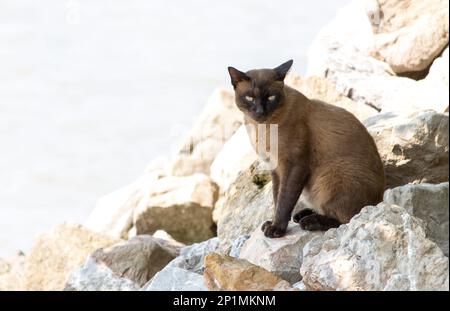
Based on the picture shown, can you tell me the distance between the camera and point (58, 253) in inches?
386

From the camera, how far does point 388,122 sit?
7508mm

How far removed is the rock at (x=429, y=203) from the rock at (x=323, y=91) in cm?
323

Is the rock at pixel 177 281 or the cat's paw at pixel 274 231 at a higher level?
the cat's paw at pixel 274 231

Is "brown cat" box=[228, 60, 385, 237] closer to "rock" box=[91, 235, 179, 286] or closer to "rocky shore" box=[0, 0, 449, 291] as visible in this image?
"rocky shore" box=[0, 0, 449, 291]

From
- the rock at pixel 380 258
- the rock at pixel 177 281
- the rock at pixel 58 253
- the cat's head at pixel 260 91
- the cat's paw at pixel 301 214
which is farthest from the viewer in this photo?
the rock at pixel 58 253

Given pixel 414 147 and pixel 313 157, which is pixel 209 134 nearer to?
pixel 414 147

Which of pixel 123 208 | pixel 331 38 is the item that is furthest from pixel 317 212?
pixel 123 208

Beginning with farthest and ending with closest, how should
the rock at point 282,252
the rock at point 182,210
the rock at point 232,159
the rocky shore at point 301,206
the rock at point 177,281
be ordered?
the rock at point 182,210, the rock at point 232,159, the rock at point 282,252, the rock at point 177,281, the rocky shore at point 301,206

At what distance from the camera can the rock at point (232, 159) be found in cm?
1006

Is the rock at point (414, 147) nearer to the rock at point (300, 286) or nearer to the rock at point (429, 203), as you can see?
the rock at point (429, 203)

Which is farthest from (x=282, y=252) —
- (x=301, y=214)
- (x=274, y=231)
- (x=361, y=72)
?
(x=361, y=72)

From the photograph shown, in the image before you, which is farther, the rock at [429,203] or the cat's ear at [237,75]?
the rock at [429,203]

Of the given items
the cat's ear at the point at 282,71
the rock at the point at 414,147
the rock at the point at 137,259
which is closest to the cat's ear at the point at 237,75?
the cat's ear at the point at 282,71
